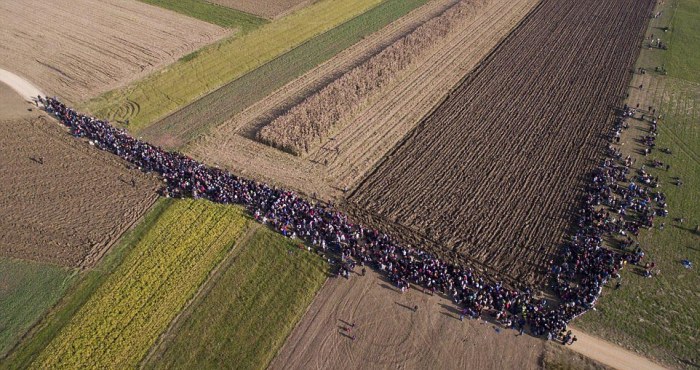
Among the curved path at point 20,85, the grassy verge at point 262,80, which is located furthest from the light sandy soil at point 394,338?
the curved path at point 20,85

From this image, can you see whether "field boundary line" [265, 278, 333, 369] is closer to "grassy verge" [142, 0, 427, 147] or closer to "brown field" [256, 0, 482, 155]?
"brown field" [256, 0, 482, 155]

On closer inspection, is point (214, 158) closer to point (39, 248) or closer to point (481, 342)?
point (39, 248)

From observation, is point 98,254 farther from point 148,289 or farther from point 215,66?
point 215,66

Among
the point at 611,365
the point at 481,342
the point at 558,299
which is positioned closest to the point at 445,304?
the point at 481,342

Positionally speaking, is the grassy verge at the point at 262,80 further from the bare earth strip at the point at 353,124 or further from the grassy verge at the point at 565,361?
the grassy verge at the point at 565,361

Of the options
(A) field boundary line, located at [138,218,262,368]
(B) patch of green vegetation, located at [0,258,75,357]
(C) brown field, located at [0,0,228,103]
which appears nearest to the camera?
(A) field boundary line, located at [138,218,262,368]

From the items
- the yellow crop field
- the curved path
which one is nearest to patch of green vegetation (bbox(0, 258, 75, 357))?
the yellow crop field

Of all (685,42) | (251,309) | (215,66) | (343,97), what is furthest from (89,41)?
(685,42)
